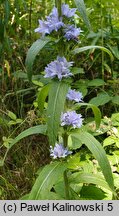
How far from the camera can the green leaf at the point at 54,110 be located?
116cm

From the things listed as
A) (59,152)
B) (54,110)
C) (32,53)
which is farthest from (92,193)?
(32,53)

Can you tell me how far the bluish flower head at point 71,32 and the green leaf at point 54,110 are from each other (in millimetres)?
174

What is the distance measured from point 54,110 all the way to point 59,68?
166 millimetres

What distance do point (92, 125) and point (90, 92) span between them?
65 centimetres

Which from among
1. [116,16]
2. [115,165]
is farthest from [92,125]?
[116,16]

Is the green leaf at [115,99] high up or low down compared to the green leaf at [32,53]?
down

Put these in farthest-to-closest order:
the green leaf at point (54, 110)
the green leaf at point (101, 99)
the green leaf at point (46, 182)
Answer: the green leaf at point (101, 99), the green leaf at point (46, 182), the green leaf at point (54, 110)

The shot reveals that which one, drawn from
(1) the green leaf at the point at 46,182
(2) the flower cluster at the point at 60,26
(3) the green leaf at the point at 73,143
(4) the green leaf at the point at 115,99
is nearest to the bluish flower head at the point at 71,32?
(2) the flower cluster at the point at 60,26

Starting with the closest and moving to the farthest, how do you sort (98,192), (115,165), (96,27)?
(98,192) < (115,165) < (96,27)

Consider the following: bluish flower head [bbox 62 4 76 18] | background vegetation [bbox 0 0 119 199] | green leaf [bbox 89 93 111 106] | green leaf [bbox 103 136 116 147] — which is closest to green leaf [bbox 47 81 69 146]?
bluish flower head [bbox 62 4 76 18]

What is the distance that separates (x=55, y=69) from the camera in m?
1.26

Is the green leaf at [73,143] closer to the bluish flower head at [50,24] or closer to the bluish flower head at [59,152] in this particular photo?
the bluish flower head at [59,152]

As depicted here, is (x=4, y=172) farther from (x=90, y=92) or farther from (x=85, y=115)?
(x=90, y=92)

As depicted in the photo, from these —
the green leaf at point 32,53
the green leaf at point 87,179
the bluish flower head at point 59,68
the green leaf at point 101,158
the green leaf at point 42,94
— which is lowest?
the green leaf at point 87,179
